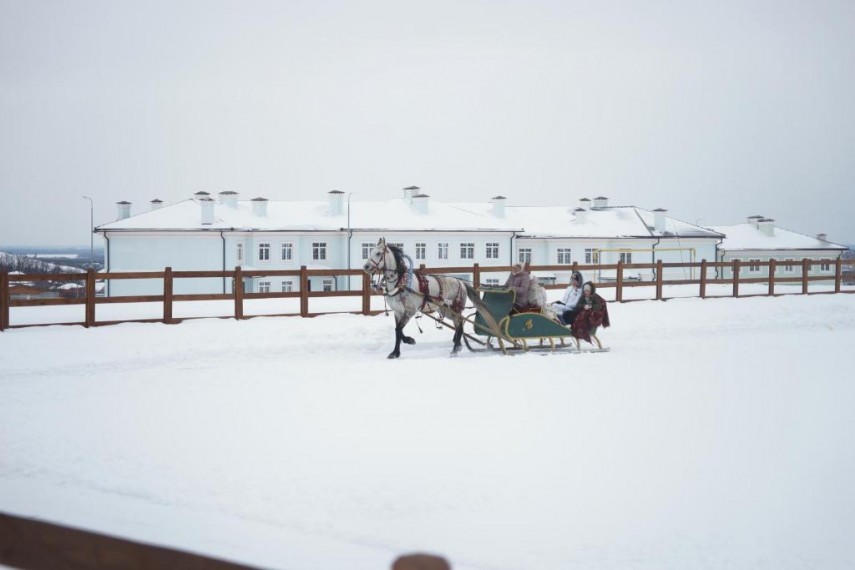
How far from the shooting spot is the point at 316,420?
7742mm

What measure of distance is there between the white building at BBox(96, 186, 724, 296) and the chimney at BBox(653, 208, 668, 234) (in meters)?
0.06

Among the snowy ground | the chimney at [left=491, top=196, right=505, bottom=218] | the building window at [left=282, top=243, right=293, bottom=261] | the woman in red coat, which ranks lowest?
the snowy ground

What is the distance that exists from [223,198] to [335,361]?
1272 inches

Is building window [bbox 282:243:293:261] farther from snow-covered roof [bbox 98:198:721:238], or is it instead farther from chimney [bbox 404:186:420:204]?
chimney [bbox 404:186:420:204]

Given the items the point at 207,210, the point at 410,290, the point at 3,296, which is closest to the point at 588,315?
the point at 410,290

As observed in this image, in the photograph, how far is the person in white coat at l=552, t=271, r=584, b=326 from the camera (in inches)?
500

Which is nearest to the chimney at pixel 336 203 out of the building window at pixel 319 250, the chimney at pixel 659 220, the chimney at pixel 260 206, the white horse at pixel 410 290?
the building window at pixel 319 250

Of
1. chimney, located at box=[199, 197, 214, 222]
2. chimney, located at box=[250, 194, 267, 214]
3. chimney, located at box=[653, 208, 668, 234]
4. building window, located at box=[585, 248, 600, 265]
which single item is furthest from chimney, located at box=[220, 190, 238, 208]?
chimney, located at box=[653, 208, 668, 234]

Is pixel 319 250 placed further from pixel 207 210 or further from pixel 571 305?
pixel 571 305

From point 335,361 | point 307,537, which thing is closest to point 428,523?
point 307,537

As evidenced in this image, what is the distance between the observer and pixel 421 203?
1711 inches

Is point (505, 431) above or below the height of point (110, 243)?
below

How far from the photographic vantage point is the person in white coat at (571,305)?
12.7 metres

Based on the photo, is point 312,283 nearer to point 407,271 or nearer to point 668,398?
point 407,271
